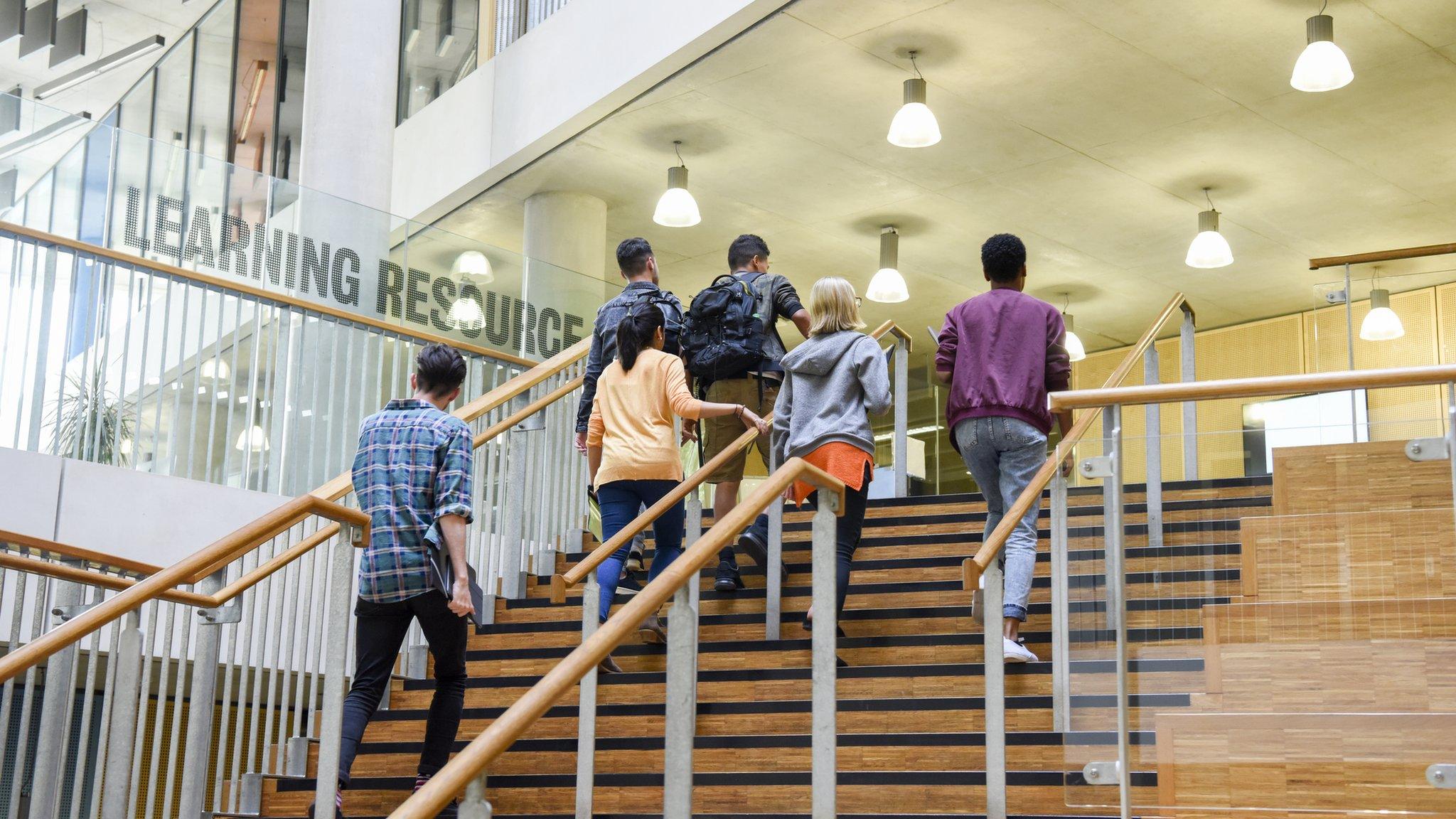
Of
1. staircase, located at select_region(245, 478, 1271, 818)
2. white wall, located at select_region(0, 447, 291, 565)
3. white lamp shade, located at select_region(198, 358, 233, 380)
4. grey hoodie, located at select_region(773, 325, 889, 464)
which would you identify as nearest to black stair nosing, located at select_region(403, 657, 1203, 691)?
staircase, located at select_region(245, 478, 1271, 818)

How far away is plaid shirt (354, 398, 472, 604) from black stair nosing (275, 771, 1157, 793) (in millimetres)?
859

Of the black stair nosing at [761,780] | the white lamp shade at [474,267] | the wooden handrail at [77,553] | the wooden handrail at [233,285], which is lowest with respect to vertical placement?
the black stair nosing at [761,780]

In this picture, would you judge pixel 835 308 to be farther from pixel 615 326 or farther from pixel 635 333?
pixel 615 326

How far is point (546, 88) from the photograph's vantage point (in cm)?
1145

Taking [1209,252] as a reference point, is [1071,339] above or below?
below

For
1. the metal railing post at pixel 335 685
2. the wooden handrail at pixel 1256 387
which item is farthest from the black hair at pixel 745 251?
the metal railing post at pixel 335 685

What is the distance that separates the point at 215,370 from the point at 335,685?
4370 millimetres

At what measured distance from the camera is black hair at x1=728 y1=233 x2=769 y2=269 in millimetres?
6844

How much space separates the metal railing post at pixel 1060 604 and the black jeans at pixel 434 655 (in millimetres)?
1847

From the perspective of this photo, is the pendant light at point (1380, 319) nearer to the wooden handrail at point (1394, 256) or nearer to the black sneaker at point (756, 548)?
the wooden handrail at point (1394, 256)

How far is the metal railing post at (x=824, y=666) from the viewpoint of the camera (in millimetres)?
3822

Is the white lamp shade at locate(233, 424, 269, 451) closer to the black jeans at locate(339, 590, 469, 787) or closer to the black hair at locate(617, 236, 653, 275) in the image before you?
the black hair at locate(617, 236, 653, 275)

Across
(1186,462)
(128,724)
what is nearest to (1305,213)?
(1186,462)

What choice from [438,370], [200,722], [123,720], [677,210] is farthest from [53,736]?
[677,210]
